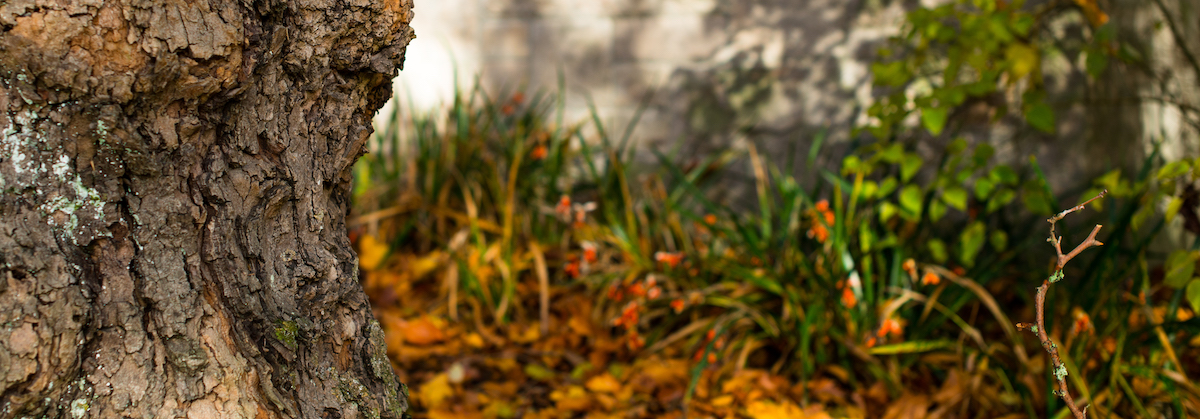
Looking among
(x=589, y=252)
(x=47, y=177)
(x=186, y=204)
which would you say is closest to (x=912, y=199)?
(x=589, y=252)

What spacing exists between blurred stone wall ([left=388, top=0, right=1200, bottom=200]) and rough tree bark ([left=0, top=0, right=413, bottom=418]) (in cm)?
204

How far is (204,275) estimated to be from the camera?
886mm

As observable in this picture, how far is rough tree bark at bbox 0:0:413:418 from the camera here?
74 cm

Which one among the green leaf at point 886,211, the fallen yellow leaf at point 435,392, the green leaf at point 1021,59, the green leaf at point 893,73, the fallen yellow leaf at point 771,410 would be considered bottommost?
the fallen yellow leaf at point 771,410

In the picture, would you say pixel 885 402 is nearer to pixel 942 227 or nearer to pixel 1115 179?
pixel 1115 179

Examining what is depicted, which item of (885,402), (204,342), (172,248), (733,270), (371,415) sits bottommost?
(885,402)

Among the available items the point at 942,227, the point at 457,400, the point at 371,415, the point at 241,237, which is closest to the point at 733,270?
the point at 457,400

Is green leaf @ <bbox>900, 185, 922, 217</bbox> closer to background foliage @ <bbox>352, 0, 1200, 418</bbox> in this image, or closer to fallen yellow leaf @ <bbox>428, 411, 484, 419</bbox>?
background foliage @ <bbox>352, 0, 1200, 418</bbox>

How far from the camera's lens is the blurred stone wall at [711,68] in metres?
2.71

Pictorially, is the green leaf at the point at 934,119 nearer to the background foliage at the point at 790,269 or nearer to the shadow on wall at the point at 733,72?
the background foliage at the point at 790,269

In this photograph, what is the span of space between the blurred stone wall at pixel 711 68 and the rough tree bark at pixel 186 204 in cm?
204

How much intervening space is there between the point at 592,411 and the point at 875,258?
109cm

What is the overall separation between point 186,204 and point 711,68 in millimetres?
2348

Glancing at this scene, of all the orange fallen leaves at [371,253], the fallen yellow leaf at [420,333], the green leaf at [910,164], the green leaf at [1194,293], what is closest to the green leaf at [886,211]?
the green leaf at [910,164]
